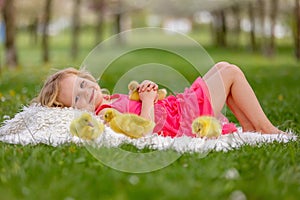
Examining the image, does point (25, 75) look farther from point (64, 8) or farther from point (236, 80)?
point (64, 8)

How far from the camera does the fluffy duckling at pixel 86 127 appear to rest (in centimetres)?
446

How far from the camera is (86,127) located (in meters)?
4.47

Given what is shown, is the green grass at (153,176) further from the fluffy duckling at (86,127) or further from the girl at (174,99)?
the girl at (174,99)

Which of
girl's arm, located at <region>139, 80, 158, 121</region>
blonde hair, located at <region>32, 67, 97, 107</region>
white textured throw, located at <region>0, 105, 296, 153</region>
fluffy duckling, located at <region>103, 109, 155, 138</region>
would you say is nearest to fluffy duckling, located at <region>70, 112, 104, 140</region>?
white textured throw, located at <region>0, 105, 296, 153</region>

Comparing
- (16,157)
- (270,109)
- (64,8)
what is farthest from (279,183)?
(64,8)

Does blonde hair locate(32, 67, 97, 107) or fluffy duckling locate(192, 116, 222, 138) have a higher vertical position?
blonde hair locate(32, 67, 97, 107)

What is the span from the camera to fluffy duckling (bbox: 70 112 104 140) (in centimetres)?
446

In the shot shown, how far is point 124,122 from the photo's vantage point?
15.4 ft

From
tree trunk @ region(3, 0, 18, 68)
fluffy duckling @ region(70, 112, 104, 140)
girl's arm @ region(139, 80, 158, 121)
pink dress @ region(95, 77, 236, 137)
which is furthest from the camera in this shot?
tree trunk @ region(3, 0, 18, 68)

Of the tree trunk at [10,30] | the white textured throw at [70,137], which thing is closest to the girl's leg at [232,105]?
the white textured throw at [70,137]

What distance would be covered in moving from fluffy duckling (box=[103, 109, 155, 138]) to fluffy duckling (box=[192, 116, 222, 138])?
→ 13.3 inches

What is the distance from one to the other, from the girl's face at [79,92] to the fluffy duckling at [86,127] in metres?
0.52

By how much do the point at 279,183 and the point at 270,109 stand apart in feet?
12.9

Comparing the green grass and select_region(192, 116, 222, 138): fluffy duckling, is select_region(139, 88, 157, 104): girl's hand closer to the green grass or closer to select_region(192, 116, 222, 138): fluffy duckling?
select_region(192, 116, 222, 138): fluffy duckling
